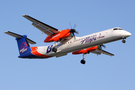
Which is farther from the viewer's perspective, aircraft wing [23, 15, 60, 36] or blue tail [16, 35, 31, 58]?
blue tail [16, 35, 31, 58]

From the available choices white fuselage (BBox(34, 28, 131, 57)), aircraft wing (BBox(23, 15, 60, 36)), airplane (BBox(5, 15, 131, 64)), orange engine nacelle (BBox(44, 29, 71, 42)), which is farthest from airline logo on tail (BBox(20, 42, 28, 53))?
aircraft wing (BBox(23, 15, 60, 36))

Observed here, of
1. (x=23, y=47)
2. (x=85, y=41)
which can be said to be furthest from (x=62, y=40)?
(x=23, y=47)

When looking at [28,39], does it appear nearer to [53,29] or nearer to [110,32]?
[53,29]

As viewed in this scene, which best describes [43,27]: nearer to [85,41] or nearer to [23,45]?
[85,41]

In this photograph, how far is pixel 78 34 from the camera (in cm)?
2297

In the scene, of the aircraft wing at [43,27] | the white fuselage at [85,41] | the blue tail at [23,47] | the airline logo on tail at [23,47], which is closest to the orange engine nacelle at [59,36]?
the aircraft wing at [43,27]

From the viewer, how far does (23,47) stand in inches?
1040

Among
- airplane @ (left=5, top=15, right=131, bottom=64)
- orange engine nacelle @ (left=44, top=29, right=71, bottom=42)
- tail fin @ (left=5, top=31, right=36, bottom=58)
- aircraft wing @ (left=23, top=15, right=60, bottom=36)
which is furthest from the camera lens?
tail fin @ (left=5, top=31, right=36, bottom=58)

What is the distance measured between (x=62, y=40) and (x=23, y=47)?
5.71m

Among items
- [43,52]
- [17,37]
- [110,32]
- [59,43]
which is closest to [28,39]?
[17,37]

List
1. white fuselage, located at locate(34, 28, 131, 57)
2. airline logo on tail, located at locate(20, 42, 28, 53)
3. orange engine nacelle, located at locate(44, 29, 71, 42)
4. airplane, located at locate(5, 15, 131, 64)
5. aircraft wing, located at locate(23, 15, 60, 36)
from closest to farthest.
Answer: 1. white fuselage, located at locate(34, 28, 131, 57)
2. airplane, located at locate(5, 15, 131, 64)
3. aircraft wing, located at locate(23, 15, 60, 36)
4. orange engine nacelle, located at locate(44, 29, 71, 42)
5. airline logo on tail, located at locate(20, 42, 28, 53)

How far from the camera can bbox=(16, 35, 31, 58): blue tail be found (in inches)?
1019

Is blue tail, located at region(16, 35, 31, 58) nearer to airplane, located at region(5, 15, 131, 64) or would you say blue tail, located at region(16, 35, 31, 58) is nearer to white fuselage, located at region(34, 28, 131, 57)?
airplane, located at region(5, 15, 131, 64)
